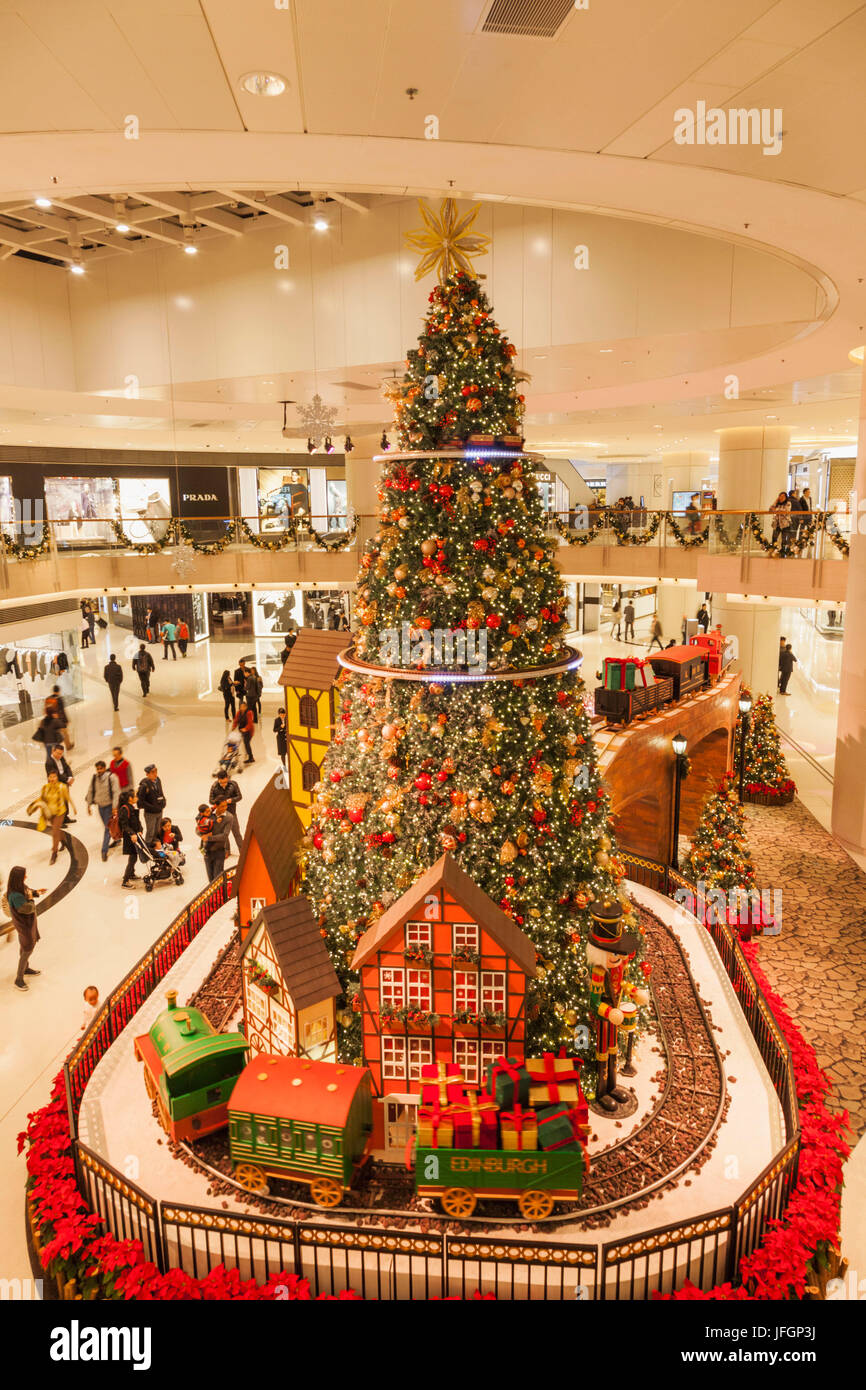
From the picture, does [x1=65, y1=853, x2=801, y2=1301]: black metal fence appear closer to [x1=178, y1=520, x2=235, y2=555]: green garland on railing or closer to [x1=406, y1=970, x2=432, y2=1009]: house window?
[x1=406, y1=970, x2=432, y2=1009]: house window

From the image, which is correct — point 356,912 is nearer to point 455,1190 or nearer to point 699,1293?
point 455,1190

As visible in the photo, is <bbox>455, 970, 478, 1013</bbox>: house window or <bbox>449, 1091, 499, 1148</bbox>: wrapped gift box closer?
<bbox>449, 1091, 499, 1148</bbox>: wrapped gift box

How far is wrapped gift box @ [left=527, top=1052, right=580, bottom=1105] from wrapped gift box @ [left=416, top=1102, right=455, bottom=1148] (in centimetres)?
A: 51

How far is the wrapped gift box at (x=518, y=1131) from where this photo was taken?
471cm

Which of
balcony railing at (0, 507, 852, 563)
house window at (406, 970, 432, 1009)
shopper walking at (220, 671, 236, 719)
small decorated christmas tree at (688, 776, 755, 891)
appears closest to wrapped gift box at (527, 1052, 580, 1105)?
house window at (406, 970, 432, 1009)

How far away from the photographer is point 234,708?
17312 mm

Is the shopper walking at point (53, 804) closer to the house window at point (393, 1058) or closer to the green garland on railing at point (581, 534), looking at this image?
the house window at point (393, 1058)

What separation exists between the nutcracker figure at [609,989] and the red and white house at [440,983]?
0.61 meters

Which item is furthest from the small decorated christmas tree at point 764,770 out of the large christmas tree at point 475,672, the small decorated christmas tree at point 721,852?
the large christmas tree at point 475,672

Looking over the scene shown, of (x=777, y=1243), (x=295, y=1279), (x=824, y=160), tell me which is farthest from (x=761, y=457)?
(x=295, y=1279)

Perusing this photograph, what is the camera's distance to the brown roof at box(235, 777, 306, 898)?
660 centimetres

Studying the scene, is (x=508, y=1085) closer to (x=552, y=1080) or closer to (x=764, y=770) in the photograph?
(x=552, y=1080)

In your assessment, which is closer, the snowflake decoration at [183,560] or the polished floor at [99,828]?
the polished floor at [99,828]

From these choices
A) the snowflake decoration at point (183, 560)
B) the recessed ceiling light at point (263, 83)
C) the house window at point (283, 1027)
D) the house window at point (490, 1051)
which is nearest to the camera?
the recessed ceiling light at point (263, 83)
